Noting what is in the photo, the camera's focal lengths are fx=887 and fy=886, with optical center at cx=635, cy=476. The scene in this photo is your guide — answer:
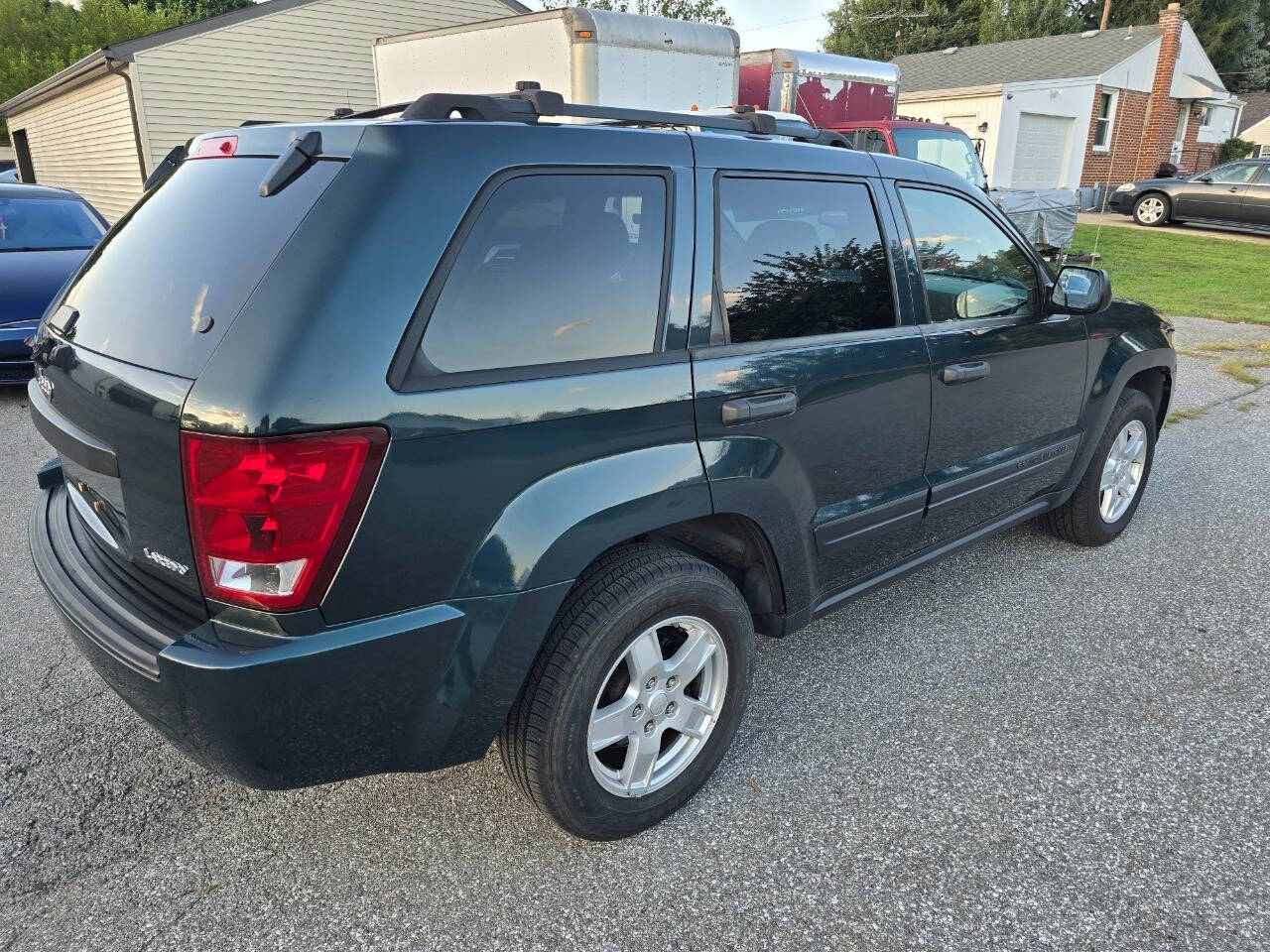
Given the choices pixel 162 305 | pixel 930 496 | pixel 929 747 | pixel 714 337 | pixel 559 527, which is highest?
pixel 162 305

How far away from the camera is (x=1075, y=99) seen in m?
23.3

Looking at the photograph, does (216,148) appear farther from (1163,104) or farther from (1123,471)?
(1163,104)

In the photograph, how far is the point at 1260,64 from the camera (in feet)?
131

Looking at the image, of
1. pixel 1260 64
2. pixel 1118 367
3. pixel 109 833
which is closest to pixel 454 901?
pixel 109 833

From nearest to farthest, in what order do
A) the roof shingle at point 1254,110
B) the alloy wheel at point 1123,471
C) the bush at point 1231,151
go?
the alloy wheel at point 1123,471
the bush at point 1231,151
the roof shingle at point 1254,110

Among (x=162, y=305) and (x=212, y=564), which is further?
(x=162, y=305)

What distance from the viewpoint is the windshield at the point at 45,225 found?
734 cm

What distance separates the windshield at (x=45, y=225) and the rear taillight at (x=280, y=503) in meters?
7.02

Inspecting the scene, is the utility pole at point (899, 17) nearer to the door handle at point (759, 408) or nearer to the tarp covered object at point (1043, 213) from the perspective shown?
the tarp covered object at point (1043, 213)

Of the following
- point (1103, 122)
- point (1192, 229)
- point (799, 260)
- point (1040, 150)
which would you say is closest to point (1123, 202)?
point (1192, 229)

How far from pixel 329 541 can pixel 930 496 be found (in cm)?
221

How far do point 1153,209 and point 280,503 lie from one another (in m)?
23.3

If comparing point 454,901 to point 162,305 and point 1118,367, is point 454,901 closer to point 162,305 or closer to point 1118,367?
point 162,305

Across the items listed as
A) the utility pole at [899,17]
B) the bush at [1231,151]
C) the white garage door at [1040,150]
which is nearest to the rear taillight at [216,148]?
the white garage door at [1040,150]
